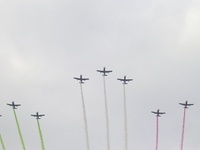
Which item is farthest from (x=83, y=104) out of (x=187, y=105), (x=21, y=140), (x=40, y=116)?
(x=187, y=105)

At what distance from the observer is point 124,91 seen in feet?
357

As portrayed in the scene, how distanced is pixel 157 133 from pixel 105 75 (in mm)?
22834

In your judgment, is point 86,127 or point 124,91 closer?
point 86,127

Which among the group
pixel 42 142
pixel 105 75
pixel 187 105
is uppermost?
pixel 105 75

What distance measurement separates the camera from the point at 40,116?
10594cm

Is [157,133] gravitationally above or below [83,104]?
below

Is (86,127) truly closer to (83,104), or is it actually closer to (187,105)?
(83,104)

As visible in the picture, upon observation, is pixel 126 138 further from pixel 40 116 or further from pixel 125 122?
pixel 40 116

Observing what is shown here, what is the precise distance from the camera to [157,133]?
105 metres

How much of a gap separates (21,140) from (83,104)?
20241 millimetres

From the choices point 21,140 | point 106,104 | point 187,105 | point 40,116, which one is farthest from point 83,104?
point 187,105

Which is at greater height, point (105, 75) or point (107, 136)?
point (105, 75)

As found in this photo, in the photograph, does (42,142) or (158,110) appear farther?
(158,110)

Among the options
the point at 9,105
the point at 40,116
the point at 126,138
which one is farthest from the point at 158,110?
the point at 9,105
